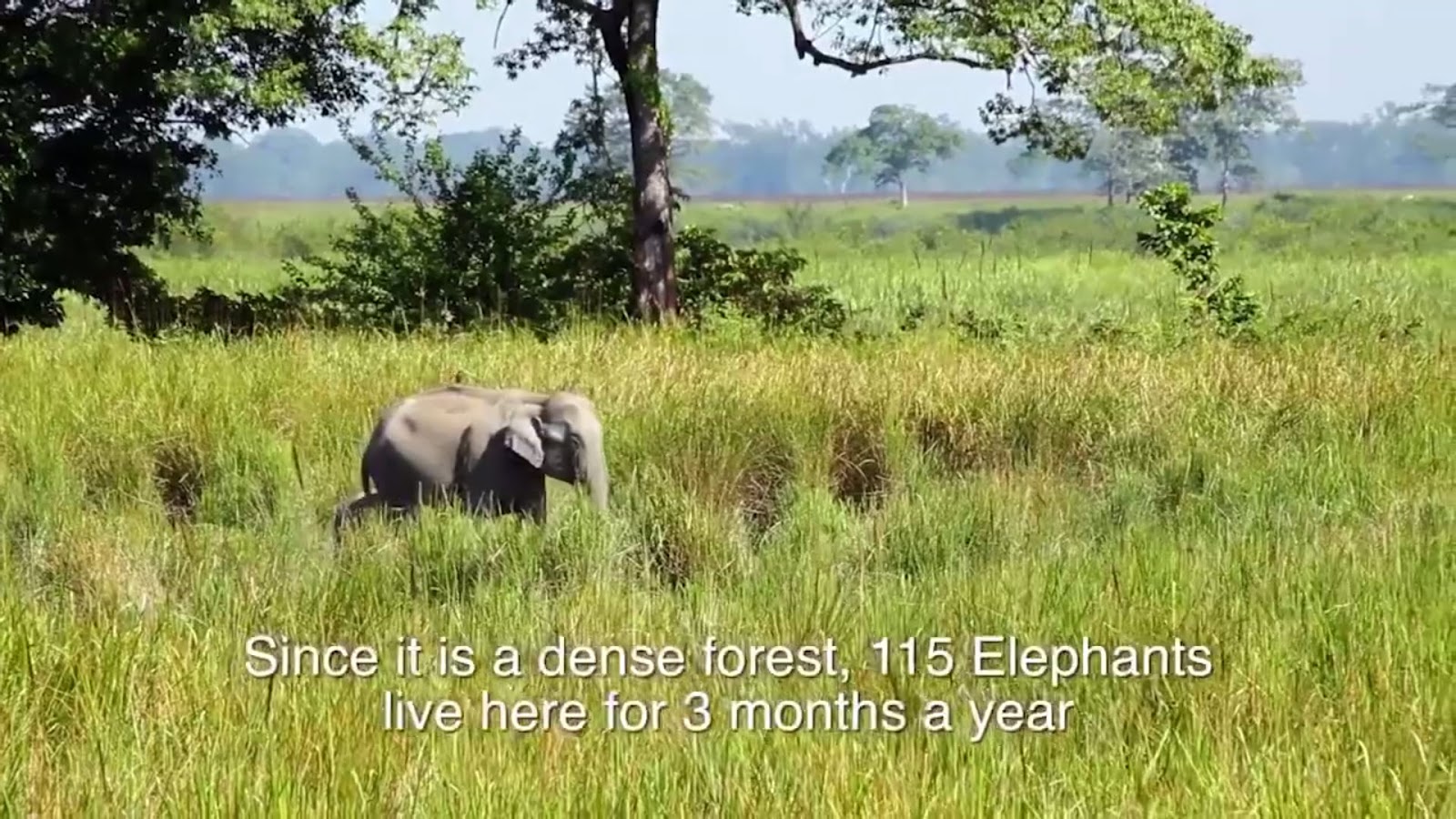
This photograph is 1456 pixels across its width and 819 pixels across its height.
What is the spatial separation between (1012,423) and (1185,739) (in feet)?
13.9

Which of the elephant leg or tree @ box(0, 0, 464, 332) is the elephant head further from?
tree @ box(0, 0, 464, 332)

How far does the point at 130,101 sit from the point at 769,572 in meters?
12.4

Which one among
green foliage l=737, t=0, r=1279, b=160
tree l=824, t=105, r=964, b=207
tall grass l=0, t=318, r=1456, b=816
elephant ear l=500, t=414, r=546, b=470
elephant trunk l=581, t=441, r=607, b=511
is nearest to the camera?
tall grass l=0, t=318, r=1456, b=816

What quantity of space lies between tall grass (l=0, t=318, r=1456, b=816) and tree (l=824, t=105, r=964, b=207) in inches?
4403

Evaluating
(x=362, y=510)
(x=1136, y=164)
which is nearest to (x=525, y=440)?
(x=362, y=510)

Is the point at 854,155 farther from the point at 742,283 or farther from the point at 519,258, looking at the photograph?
the point at 519,258

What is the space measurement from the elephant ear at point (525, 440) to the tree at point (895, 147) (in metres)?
114

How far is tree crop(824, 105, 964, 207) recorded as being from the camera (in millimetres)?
126750

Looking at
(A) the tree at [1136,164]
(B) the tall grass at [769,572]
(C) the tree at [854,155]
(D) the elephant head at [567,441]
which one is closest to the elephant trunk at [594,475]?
(D) the elephant head at [567,441]

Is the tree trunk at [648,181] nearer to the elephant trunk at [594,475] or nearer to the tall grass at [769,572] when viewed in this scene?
the tall grass at [769,572]

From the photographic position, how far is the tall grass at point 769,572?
129 inches

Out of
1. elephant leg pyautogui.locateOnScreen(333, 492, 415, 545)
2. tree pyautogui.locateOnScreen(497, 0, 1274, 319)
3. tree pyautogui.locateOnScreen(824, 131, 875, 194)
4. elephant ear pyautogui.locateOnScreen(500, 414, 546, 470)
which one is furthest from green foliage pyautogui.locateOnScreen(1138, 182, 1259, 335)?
tree pyautogui.locateOnScreen(824, 131, 875, 194)

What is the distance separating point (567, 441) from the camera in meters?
6.08

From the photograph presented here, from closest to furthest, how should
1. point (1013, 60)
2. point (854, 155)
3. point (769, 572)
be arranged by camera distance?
point (769, 572) → point (1013, 60) → point (854, 155)
